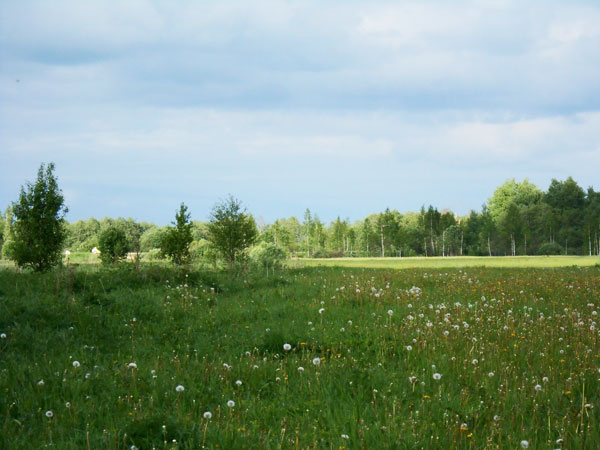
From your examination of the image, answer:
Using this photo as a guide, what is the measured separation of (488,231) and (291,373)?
85643 millimetres

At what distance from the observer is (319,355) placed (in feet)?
19.2

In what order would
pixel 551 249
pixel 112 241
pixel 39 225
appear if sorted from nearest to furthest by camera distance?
pixel 39 225 → pixel 112 241 → pixel 551 249

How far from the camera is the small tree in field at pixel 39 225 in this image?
19984 millimetres

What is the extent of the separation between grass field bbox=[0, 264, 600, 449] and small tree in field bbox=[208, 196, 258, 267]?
16.4m

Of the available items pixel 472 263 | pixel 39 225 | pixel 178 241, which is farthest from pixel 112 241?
pixel 472 263

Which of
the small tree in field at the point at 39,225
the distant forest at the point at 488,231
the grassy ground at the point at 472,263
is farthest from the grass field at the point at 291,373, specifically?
the distant forest at the point at 488,231

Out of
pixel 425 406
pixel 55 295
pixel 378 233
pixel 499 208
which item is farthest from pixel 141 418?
pixel 499 208

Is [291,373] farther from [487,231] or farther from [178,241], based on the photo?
[487,231]

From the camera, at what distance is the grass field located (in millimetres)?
3594

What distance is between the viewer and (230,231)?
86.0 ft

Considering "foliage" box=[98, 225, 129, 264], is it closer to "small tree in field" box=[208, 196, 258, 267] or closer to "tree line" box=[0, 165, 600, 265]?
"small tree in field" box=[208, 196, 258, 267]

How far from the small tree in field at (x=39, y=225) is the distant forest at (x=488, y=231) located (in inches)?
2016

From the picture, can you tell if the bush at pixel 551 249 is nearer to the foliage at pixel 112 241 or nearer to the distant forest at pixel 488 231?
the distant forest at pixel 488 231

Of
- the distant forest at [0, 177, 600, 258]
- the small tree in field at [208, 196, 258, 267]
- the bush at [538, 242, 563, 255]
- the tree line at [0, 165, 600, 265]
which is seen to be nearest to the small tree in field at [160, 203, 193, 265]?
the small tree in field at [208, 196, 258, 267]
